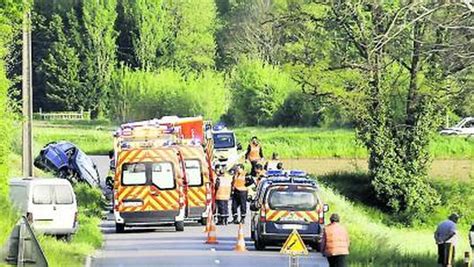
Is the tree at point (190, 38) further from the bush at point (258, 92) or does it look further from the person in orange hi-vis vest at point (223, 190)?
the person in orange hi-vis vest at point (223, 190)

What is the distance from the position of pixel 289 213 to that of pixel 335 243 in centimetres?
566

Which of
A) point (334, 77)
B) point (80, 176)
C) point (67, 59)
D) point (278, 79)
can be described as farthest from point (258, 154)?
point (67, 59)

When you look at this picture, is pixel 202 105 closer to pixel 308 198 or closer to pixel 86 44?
pixel 86 44

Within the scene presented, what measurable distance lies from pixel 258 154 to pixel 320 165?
19.4 metres

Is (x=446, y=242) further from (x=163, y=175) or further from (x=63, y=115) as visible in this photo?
(x=63, y=115)

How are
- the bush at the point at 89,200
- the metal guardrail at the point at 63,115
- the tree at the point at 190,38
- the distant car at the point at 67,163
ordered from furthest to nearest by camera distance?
Answer: the tree at the point at 190,38 → the metal guardrail at the point at 63,115 → the distant car at the point at 67,163 → the bush at the point at 89,200

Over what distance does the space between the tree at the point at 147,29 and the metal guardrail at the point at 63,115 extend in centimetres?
683

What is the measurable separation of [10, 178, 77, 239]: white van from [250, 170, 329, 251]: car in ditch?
460cm

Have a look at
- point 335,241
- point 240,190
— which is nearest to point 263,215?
point 335,241

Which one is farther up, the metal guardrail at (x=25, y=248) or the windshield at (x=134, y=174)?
the metal guardrail at (x=25, y=248)

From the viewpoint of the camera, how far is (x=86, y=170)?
43.4m

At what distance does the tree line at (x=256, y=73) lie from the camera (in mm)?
52625

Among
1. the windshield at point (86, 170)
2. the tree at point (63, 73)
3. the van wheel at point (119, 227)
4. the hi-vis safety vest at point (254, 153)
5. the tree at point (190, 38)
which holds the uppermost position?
the tree at point (190, 38)

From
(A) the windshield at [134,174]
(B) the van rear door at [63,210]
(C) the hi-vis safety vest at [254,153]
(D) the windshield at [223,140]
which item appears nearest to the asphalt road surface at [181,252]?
(B) the van rear door at [63,210]
